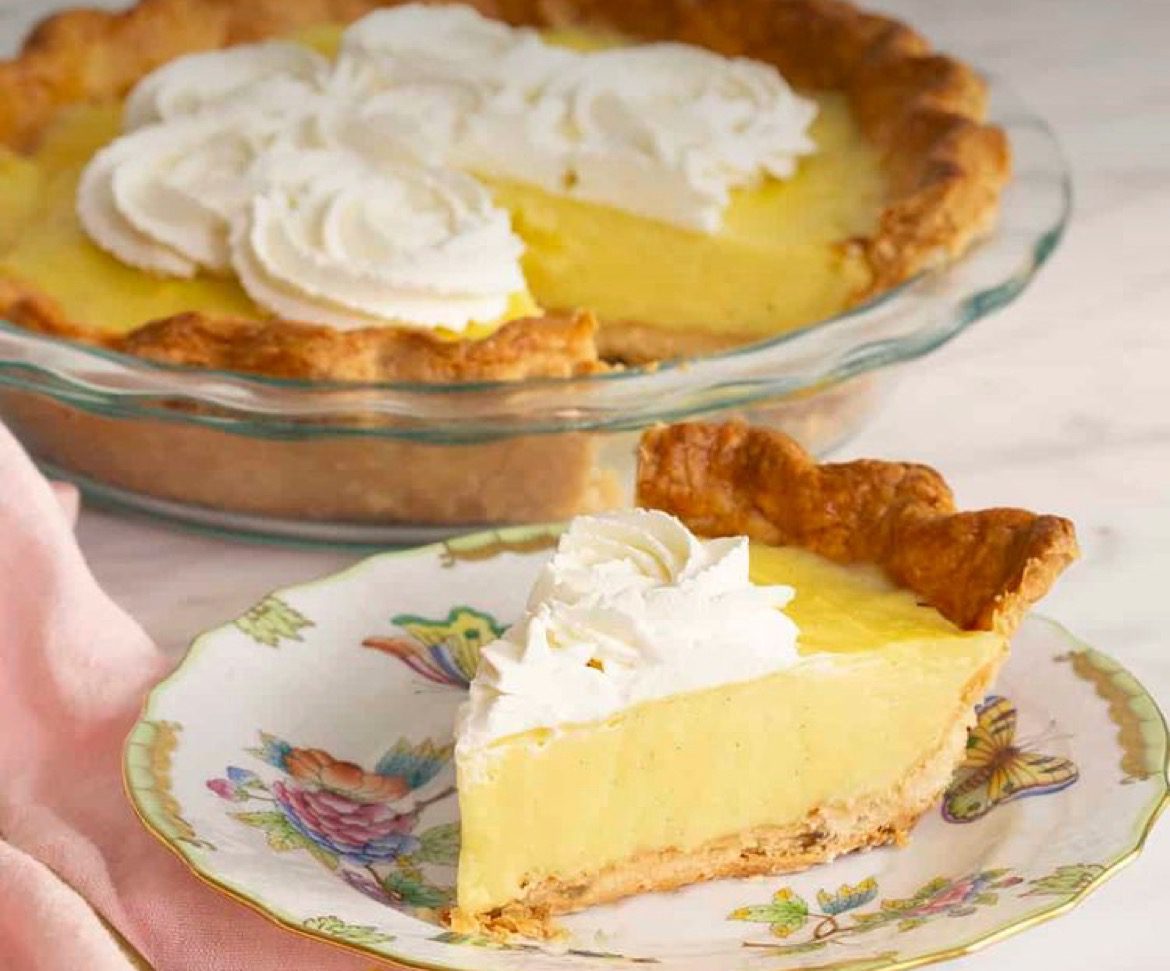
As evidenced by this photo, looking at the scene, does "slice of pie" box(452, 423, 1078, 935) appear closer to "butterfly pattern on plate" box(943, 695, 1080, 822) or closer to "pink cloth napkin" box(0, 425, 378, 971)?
"butterfly pattern on plate" box(943, 695, 1080, 822)

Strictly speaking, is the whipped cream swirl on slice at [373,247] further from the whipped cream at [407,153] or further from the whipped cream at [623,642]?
the whipped cream at [623,642]

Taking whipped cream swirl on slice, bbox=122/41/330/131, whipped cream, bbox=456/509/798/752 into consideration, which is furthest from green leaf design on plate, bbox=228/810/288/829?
whipped cream swirl on slice, bbox=122/41/330/131

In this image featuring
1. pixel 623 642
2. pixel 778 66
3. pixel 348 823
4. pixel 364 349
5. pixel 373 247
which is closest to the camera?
pixel 623 642

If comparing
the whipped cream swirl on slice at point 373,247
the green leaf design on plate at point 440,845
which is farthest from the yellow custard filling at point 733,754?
the whipped cream swirl on slice at point 373,247

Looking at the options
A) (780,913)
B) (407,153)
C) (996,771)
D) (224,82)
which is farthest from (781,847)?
(224,82)

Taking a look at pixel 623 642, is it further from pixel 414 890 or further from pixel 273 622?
pixel 273 622

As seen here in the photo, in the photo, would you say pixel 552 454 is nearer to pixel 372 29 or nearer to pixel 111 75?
pixel 372 29
